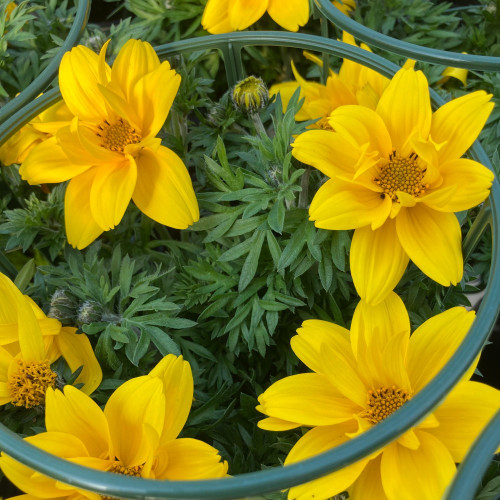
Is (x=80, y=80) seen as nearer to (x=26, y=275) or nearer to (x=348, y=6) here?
(x=26, y=275)

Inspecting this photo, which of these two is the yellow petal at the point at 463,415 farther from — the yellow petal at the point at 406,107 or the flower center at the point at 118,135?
the flower center at the point at 118,135

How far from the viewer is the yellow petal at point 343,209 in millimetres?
506

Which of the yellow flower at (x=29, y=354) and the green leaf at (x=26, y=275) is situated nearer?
the yellow flower at (x=29, y=354)

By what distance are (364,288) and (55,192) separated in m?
0.41

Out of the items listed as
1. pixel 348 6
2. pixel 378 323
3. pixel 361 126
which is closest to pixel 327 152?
pixel 361 126

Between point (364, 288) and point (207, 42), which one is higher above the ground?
point (207, 42)

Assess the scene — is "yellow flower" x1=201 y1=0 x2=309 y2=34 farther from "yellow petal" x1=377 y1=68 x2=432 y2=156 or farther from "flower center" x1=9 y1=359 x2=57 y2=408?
"flower center" x1=9 y1=359 x2=57 y2=408

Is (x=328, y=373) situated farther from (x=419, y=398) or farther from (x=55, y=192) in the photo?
(x=55, y=192)

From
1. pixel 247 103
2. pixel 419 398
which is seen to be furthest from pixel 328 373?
pixel 247 103

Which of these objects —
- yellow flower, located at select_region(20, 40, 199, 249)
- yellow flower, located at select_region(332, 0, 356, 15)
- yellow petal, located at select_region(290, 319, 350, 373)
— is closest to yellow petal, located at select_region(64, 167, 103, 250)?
yellow flower, located at select_region(20, 40, 199, 249)

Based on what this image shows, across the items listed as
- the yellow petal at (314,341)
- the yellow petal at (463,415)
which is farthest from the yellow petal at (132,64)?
the yellow petal at (463,415)

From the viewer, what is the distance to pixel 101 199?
565mm

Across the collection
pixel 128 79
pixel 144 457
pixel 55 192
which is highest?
pixel 128 79

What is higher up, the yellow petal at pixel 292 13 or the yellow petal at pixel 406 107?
the yellow petal at pixel 292 13
